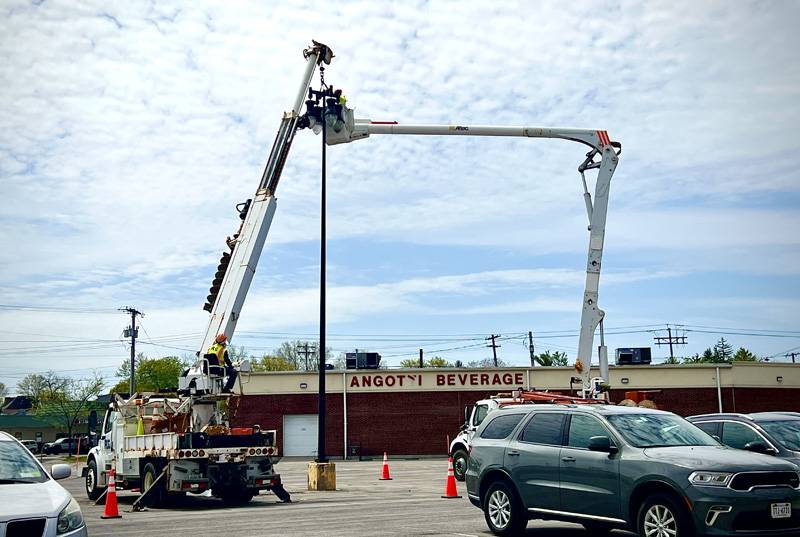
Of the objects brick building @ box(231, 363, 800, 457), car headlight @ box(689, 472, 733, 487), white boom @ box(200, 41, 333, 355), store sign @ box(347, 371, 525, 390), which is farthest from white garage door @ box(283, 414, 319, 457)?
car headlight @ box(689, 472, 733, 487)

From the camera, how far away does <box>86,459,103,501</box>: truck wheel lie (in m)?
22.1

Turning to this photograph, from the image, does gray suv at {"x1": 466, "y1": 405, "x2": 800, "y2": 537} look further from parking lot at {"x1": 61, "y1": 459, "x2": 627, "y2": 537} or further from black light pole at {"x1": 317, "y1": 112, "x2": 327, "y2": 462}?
black light pole at {"x1": 317, "y1": 112, "x2": 327, "y2": 462}

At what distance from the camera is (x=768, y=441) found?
42.7 ft

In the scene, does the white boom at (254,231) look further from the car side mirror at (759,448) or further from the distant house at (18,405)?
the distant house at (18,405)

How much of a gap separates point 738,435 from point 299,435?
36814mm

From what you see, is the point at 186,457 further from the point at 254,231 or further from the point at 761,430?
the point at 761,430

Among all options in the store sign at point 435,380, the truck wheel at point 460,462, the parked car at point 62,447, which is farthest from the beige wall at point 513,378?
the parked car at point 62,447

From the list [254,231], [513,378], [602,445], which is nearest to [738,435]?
[602,445]

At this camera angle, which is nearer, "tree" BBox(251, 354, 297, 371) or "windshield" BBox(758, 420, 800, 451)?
"windshield" BBox(758, 420, 800, 451)

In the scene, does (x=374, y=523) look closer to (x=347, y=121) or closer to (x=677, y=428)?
(x=677, y=428)

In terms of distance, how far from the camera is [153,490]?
1923 cm

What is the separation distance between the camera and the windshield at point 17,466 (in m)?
9.11

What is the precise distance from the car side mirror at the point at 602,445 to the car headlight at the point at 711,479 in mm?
1222

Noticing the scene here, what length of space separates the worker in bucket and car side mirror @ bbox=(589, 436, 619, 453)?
417 inches
